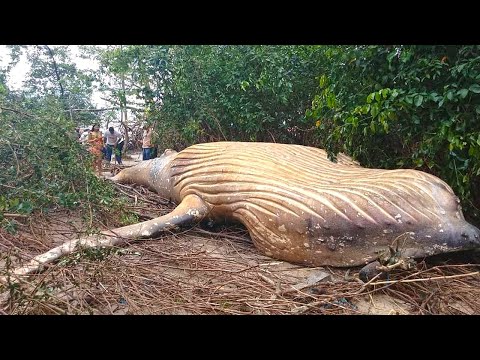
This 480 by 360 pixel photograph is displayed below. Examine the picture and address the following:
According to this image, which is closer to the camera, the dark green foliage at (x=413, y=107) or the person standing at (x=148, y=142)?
the dark green foliage at (x=413, y=107)

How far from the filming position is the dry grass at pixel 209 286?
9.69ft

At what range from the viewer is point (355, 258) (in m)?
3.57

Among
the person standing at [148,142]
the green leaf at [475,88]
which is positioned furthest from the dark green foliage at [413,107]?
the person standing at [148,142]

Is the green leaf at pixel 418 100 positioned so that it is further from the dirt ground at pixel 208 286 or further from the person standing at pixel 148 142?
the person standing at pixel 148 142

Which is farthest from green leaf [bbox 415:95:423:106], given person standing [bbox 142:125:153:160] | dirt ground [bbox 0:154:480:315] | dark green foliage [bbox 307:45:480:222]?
person standing [bbox 142:125:153:160]

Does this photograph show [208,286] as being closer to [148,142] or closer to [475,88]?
[475,88]

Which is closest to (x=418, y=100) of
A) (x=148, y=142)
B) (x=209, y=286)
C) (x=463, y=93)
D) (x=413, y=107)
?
(x=413, y=107)

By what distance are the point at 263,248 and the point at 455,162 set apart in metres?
1.88

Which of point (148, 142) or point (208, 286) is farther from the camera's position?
point (148, 142)

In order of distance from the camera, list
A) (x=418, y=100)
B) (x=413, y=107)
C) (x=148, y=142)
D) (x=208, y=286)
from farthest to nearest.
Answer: (x=148, y=142) → (x=413, y=107) → (x=418, y=100) → (x=208, y=286)

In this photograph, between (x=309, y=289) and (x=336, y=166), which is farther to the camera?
(x=336, y=166)

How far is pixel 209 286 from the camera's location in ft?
10.9

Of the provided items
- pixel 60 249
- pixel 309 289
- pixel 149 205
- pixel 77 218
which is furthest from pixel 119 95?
pixel 309 289

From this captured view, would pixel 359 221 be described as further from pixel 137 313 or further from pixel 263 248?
pixel 137 313
